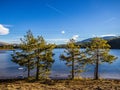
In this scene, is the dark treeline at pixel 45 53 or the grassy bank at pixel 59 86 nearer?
the grassy bank at pixel 59 86

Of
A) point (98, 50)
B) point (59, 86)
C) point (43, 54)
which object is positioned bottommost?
point (59, 86)

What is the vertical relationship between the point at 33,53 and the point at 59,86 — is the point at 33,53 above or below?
above

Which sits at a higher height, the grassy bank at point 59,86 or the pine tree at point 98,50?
the pine tree at point 98,50

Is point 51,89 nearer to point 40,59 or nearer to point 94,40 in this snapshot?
point 40,59

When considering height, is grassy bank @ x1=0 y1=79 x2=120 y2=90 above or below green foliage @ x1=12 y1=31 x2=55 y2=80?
below

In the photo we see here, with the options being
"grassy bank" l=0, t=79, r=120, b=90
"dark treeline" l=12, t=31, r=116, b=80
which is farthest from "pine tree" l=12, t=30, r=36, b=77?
"grassy bank" l=0, t=79, r=120, b=90

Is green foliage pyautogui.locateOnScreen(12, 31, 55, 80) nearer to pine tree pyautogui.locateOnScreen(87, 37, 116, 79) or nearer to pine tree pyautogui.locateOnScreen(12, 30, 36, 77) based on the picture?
pine tree pyautogui.locateOnScreen(12, 30, 36, 77)

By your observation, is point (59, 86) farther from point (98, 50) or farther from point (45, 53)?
point (98, 50)

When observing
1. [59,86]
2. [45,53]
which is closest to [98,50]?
[45,53]

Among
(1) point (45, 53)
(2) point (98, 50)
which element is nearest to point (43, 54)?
(1) point (45, 53)

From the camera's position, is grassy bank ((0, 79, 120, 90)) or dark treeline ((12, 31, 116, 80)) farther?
dark treeline ((12, 31, 116, 80))

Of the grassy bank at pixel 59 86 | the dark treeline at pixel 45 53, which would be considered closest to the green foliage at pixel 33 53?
the dark treeline at pixel 45 53

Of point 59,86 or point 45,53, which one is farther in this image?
point 45,53

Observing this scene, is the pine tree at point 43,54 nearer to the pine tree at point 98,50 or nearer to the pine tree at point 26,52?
the pine tree at point 26,52
